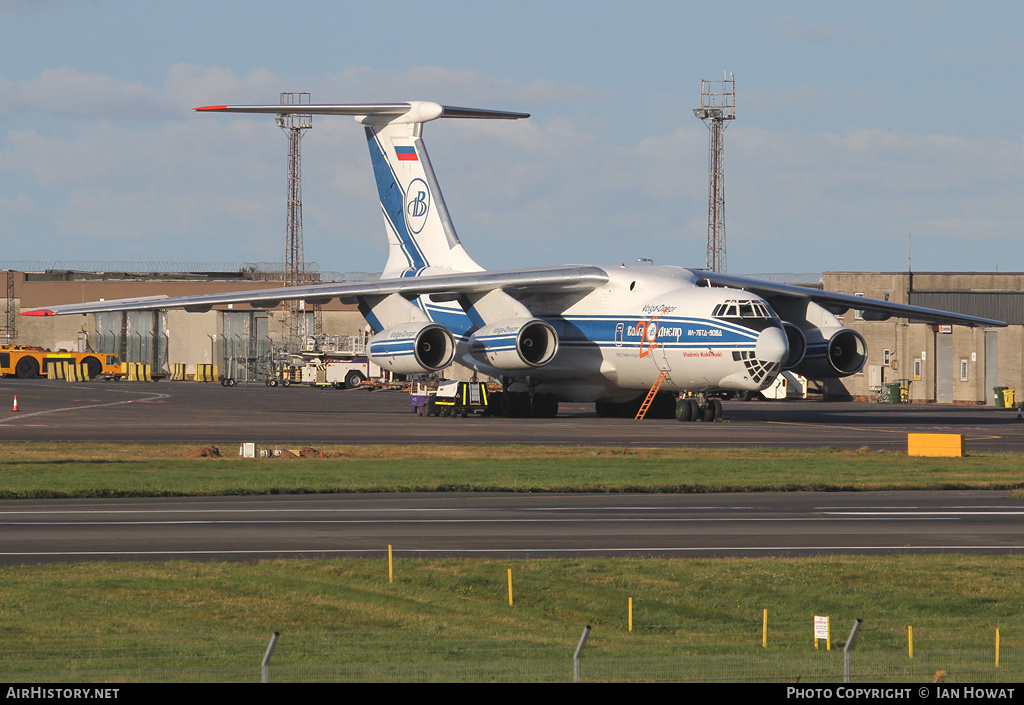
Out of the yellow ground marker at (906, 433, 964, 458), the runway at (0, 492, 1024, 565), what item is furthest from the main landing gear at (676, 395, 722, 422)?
the runway at (0, 492, 1024, 565)

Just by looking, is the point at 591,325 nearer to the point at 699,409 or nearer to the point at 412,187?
the point at 699,409

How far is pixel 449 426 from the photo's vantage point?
42781 mm

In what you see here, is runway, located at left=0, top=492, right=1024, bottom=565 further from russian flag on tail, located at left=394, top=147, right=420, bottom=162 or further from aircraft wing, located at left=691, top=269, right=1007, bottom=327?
russian flag on tail, located at left=394, top=147, right=420, bottom=162

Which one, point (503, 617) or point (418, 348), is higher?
point (418, 348)

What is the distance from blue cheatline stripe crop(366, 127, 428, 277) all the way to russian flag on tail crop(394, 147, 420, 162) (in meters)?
0.61

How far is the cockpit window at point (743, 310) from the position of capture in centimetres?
4109

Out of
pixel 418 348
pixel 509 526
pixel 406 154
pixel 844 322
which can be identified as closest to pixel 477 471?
pixel 509 526

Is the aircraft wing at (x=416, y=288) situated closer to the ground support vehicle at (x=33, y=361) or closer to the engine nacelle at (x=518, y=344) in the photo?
the engine nacelle at (x=518, y=344)

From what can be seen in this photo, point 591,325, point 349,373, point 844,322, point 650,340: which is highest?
point 844,322

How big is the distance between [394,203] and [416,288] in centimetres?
877

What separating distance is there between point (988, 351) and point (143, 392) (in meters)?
44.7

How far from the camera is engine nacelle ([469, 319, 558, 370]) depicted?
144 ft

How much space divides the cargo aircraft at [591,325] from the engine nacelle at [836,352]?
5 centimetres
